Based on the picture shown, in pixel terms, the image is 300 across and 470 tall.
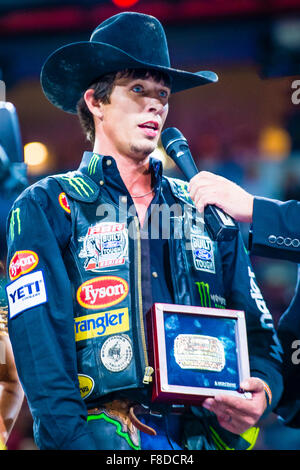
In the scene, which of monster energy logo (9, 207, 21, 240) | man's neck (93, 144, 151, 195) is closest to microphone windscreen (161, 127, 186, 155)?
man's neck (93, 144, 151, 195)

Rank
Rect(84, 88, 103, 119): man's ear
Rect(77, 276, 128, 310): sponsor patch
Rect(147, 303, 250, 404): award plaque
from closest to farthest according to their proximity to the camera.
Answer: Rect(147, 303, 250, 404): award plaque
Rect(77, 276, 128, 310): sponsor patch
Rect(84, 88, 103, 119): man's ear

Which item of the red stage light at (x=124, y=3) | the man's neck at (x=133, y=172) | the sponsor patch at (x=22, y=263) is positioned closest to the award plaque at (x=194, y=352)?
the sponsor patch at (x=22, y=263)

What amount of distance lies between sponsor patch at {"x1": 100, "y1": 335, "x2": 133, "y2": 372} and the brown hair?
76 cm

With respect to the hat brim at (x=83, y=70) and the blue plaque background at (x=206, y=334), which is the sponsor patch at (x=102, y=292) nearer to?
the blue plaque background at (x=206, y=334)

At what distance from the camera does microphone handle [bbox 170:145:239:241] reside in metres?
1.81

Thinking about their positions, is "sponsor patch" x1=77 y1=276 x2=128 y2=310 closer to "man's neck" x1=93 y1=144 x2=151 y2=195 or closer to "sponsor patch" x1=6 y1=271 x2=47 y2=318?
"sponsor patch" x1=6 y1=271 x2=47 y2=318

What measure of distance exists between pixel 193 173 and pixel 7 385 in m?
0.84

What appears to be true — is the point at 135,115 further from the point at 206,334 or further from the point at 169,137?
the point at 206,334

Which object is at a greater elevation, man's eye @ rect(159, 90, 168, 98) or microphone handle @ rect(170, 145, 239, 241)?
man's eye @ rect(159, 90, 168, 98)

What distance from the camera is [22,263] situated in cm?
188

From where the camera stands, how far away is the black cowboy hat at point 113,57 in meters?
2.12

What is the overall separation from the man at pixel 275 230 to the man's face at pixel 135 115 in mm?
276
